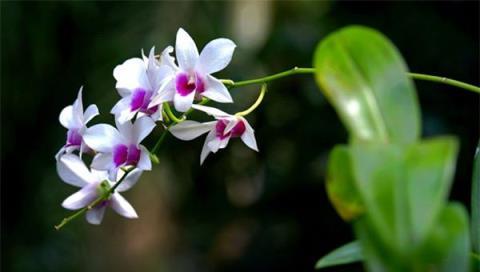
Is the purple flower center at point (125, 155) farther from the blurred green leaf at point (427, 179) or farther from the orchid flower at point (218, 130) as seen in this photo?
the blurred green leaf at point (427, 179)

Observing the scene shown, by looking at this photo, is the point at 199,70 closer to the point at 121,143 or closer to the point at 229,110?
the point at 121,143

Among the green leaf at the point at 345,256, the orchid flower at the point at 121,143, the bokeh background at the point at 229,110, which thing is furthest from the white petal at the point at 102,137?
the bokeh background at the point at 229,110

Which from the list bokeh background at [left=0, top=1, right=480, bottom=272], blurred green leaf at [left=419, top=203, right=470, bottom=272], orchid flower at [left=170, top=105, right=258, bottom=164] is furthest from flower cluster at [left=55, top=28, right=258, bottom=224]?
bokeh background at [left=0, top=1, right=480, bottom=272]

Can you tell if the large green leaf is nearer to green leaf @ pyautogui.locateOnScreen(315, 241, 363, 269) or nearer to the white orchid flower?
green leaf @ pyautogui.locateOnScreen(315, 241, 363, 269)

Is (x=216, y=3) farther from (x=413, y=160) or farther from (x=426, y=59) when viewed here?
(x=413, y=160)

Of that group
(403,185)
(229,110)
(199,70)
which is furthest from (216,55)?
(229,110)

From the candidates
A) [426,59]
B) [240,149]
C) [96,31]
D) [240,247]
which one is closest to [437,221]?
[426,59]
